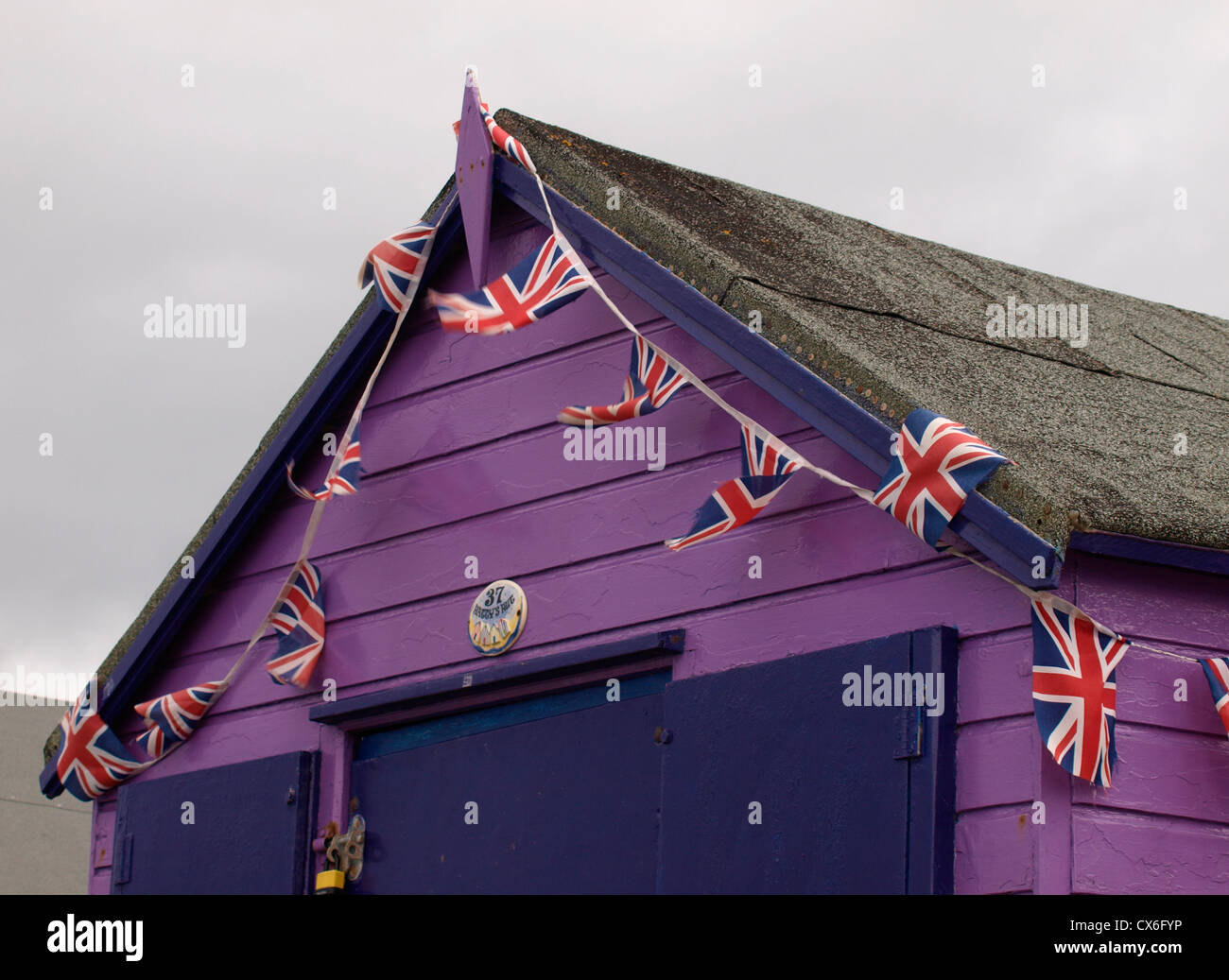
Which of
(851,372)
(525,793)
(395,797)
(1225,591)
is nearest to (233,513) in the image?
(395,797)

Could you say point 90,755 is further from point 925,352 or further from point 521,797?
point 925,352

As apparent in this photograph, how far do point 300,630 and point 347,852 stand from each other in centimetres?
91

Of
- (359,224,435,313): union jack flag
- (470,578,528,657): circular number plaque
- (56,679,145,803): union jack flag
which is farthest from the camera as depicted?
(56,679,145,803): union jack flag

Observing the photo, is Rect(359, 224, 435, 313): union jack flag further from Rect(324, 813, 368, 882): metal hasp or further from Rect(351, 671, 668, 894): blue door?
Rect(324, 813, 368, 882): metal hasp

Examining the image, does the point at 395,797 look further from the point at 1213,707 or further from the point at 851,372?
the point at 1213,707

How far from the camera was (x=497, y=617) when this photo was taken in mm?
6562

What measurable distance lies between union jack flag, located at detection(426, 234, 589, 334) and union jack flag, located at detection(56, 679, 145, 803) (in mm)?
2481

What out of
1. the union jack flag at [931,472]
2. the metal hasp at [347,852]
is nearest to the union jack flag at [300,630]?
the metal hasp at [347,852]

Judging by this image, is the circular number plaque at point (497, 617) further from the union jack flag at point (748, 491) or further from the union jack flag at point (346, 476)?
the union jack flag at point (748, 491)

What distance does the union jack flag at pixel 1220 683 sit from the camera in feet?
16.6

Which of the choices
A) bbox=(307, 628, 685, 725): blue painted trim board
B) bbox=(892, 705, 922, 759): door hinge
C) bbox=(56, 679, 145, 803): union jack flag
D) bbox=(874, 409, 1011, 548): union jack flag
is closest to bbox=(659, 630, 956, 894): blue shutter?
bbox=(892, 705, 922, 759): door hinge

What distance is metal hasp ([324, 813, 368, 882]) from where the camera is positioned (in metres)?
6.79

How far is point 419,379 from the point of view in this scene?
282 inches
